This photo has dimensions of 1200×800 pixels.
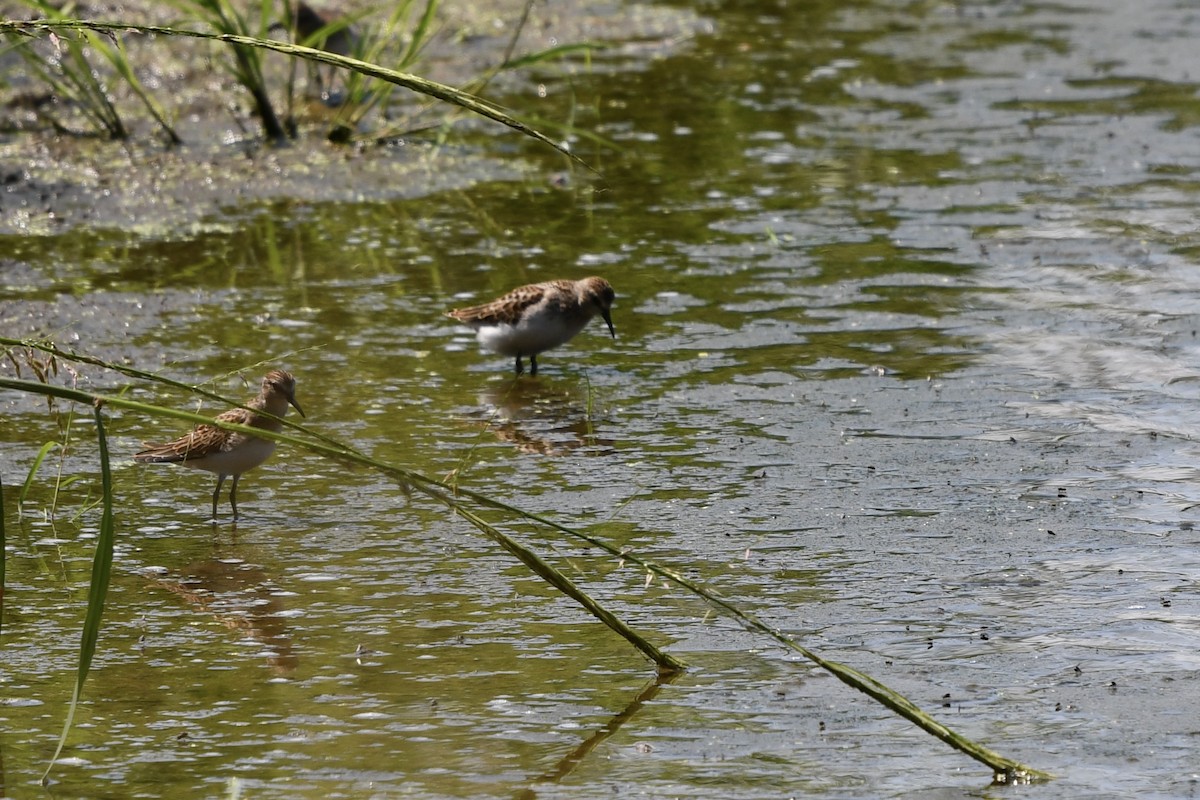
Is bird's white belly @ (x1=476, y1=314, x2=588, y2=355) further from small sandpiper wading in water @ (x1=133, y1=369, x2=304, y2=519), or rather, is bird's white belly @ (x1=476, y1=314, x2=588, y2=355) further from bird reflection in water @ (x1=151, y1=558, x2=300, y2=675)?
bird reflection in water @ (x1=151, y1=558, x2=300, y2=675)

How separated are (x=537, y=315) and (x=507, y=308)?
169mm

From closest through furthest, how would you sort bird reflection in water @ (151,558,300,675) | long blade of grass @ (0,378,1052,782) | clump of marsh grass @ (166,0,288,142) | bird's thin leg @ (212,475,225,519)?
long blade of grass @ (0,378,1052,782) < bird reflection in water @ (151,558,300,675) < bird's thin leg @ (212,475,225,519) < clump of marsh grass @ (166,0,288,142)

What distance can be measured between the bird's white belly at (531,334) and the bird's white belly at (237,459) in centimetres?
222

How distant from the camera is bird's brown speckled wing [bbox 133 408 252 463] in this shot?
7.73 meters

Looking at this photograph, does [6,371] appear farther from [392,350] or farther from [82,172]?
[82,172]

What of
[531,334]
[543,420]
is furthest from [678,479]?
[531,334]

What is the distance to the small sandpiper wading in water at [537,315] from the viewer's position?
985 cm

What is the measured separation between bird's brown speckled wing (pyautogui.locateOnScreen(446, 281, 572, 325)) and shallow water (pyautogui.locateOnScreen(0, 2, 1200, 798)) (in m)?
0.32

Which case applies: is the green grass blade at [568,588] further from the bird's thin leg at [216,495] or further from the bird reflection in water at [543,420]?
the bird reflection in water at [543,420]

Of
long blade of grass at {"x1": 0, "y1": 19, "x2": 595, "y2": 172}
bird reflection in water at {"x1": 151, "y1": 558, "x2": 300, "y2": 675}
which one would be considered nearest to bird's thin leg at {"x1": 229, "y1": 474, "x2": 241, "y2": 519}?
bird reflection in water at {"x1": 151, "y1": 558, "x2": 300, "y2": 675}

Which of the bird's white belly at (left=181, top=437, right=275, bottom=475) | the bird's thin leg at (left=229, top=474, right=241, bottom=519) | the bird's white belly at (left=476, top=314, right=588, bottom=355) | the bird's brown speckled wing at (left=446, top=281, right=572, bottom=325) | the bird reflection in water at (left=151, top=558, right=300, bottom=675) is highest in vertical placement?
the bird's brown speckled wing at (left=446, top=281, right=572, bottom=325)

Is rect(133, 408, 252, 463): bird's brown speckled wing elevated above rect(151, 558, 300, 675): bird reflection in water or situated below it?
above

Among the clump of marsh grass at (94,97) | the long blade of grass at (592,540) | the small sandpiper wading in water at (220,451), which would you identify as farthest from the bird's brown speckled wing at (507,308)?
the long blade of grass at (592,540)

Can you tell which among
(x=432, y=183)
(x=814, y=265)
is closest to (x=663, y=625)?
(x=814, y=265)
